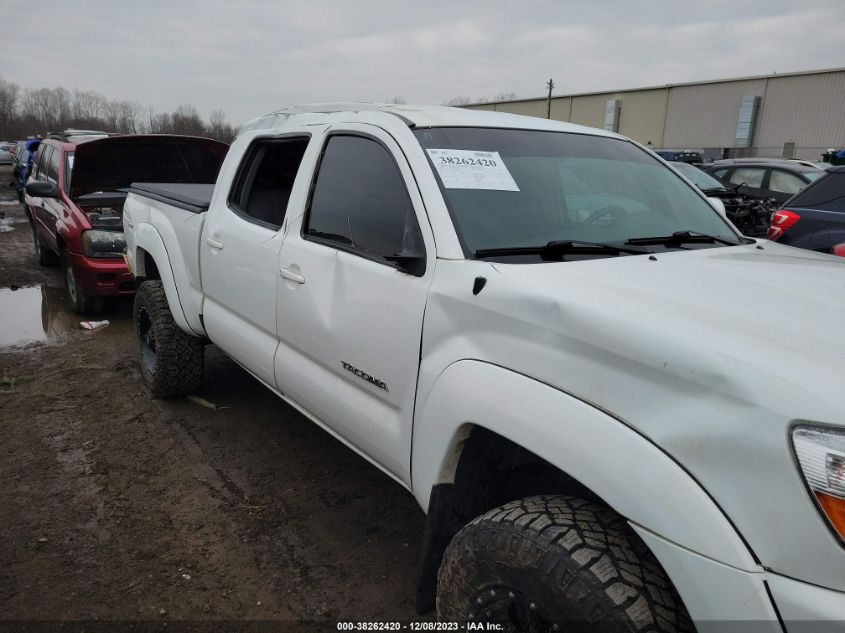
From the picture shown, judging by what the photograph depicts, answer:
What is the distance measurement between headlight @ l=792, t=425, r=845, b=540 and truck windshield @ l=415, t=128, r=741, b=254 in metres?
1.13

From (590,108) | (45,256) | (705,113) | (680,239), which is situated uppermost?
(590,108)

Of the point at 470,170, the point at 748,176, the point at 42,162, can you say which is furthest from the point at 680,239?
the point at 748,176

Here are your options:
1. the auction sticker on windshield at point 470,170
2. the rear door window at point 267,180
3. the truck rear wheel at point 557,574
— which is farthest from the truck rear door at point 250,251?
the truck rear wheel at point 557,574

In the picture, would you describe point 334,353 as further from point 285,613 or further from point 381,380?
point 285,613

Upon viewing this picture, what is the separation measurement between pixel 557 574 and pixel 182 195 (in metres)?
3.48

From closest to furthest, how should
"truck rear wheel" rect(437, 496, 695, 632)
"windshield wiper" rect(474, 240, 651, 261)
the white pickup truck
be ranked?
the white pickup truck → "truck rear wheel" rect(437, 496, 695, 632) → "windshield wiper" rect(474, 240, 651, 261)

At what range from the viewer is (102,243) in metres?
6.34

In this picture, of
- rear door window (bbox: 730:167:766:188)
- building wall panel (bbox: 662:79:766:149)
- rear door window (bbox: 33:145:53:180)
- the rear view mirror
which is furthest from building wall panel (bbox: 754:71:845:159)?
the rear view mirror

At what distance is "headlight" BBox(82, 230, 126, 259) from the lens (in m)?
6.32

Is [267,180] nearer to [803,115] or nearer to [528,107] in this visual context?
[803,115]

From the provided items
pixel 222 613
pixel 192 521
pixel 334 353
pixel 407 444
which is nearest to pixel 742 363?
pixel 407 444

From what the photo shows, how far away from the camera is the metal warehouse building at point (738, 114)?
35750 millimetres

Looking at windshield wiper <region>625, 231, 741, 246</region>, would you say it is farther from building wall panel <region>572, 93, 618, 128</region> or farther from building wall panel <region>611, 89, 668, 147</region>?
building wall panel <region>572, 93, 618, 128</region>

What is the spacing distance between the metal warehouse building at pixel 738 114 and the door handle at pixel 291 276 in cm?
3940
